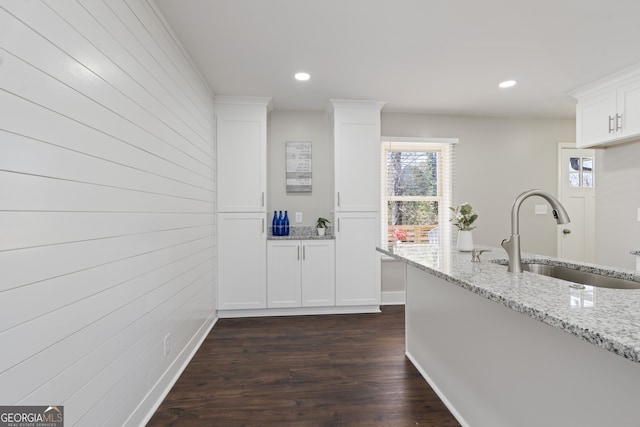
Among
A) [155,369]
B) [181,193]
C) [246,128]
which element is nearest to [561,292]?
[155,369]

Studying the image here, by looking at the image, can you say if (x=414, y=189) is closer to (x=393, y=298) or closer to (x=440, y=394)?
(x=393, y=298)

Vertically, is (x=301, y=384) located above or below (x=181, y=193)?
below

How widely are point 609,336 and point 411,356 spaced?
199cm

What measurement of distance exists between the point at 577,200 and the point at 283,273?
419 centimetres

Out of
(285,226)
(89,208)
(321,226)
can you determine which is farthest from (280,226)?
(89,208)

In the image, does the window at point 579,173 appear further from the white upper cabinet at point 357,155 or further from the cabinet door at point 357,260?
the cabinet door at point 357,260

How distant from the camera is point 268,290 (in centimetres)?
355

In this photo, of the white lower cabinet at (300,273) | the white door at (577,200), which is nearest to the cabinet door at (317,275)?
the white lower cabinet at (300,273)

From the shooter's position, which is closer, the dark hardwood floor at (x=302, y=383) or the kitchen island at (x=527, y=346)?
the kitchen island at (x=527, y=346)

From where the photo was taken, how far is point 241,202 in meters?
3.49

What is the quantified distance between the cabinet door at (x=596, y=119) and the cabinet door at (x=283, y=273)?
3.37 m

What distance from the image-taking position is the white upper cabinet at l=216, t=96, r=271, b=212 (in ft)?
11.4

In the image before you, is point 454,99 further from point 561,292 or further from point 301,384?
point 301,384

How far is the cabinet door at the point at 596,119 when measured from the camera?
3.04 m
